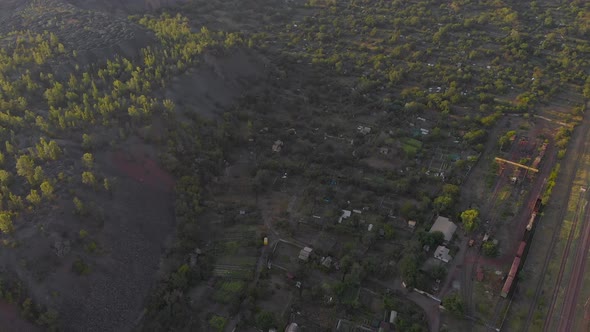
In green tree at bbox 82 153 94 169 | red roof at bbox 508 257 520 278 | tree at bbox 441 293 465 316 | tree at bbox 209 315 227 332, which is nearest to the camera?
tree at bbox 209 315 227 332

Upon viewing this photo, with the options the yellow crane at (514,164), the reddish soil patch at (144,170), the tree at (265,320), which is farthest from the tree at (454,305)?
the reddish soil patch at (144,170)

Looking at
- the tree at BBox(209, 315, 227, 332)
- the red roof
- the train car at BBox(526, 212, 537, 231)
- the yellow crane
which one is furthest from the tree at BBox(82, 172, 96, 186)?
the yellow crane

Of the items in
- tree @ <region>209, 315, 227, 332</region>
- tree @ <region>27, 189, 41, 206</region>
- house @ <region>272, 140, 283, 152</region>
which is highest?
tree @ <region>27, 189, 41, 206</region>

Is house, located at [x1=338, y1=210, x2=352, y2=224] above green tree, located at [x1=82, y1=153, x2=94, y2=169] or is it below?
below

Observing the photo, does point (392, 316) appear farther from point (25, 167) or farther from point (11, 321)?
point (25, 167)

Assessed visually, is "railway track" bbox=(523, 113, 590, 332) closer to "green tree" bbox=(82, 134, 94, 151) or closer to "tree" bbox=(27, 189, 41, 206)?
"tree" bbox=(27, 189, 41, 206)

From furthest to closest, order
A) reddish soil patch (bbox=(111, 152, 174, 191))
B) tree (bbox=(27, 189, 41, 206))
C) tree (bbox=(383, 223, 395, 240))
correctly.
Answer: reddish soil patch (bbox=(111, 152, 174, 191)) → tree (bbox=(383, 223, 395, 240)) → tree (bbox=(27, 189, 41, 206))

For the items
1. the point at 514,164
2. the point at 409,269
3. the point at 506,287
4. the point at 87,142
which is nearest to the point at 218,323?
the point at 409,269

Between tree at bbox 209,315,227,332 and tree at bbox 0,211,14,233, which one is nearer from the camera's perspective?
tree at bbox 209,315,227,332
